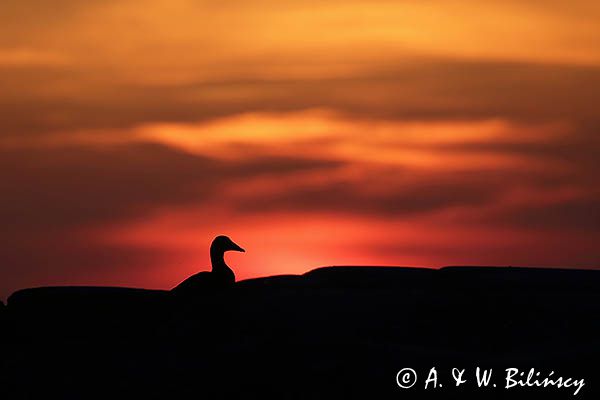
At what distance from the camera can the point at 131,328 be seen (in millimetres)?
17625

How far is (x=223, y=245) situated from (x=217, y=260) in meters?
0.75

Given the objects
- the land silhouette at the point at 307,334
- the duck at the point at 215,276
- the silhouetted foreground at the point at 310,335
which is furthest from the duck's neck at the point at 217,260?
the silhouetted foreground at the point at 310,335

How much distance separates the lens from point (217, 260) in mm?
20688

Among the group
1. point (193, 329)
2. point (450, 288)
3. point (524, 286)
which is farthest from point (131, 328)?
point (524, 286)

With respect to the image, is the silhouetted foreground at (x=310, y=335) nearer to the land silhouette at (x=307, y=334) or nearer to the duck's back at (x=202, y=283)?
the land silhouette at (x=307, y=334)

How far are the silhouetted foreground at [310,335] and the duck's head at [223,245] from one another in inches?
85.6

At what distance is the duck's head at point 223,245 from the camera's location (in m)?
21.1

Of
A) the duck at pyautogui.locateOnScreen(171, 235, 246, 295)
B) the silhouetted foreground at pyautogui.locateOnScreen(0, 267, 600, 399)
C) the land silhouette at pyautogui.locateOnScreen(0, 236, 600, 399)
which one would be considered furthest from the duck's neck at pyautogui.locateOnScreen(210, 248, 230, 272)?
the silhouetted foreground at pyautogui.locateOnScreen(0, 267, 600, 399)

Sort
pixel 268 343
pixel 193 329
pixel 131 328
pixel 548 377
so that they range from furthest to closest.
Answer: pixel 131 328 < pixel 193 329 < pixel 268 343 < pixel 548 377

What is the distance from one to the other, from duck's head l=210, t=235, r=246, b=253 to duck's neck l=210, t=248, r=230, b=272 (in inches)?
1.6

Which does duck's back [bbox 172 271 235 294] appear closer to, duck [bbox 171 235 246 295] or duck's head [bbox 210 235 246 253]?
duck [bbox 171 235 246 295]

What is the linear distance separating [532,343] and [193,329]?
4.70 metres

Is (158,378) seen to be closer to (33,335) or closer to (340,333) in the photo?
(340,333)

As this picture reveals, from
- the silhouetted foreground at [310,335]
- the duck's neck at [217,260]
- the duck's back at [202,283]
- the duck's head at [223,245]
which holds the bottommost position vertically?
the silhouetted foreground at [310,335]
